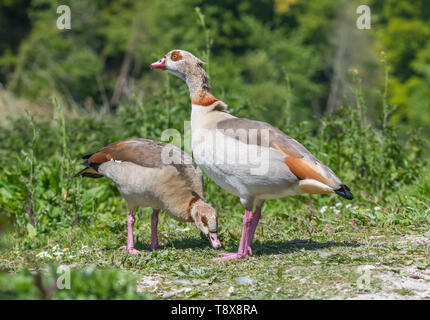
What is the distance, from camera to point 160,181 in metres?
5.59

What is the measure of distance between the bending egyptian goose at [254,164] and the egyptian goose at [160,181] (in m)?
0.46

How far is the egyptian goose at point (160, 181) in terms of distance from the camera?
18.3 feet

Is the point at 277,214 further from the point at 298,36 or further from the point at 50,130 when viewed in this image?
the point at 298,36

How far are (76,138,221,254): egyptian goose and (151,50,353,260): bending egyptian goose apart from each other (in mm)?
456

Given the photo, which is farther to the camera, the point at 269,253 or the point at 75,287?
the point at 269,253

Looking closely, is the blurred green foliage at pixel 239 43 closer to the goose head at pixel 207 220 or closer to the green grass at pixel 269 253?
the green grass at pixel 269 253

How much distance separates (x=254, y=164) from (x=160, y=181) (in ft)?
3.63

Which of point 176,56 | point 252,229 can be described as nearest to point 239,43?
point 176,56

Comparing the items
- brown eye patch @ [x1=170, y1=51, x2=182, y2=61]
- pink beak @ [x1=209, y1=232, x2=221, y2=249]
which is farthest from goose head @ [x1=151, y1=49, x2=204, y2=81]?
pink beak @ [x1=209, y1=232, x2=221, y2=249]

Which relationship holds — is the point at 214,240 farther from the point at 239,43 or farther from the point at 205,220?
the point at 239,43

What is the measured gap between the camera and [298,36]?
136ft
